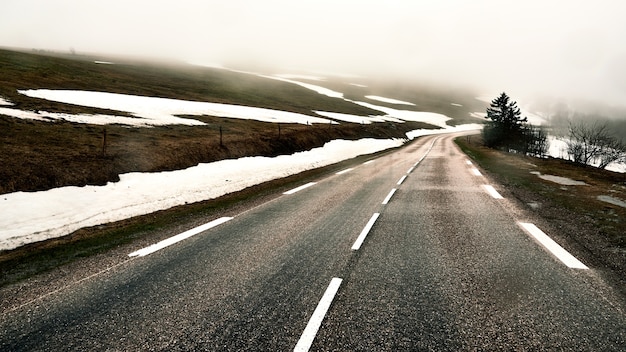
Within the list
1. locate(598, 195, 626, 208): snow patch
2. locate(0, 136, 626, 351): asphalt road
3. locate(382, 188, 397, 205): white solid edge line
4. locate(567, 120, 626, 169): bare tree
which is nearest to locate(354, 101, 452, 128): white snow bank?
locate(567, 120, 626, 169): bare tree

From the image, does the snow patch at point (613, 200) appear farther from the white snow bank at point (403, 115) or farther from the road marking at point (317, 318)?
the white snow bank at point (403, 115)

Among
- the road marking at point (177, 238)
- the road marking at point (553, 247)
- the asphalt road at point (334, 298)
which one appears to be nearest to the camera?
the asphalt road at point (334, 298)

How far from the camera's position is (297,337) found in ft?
12.5

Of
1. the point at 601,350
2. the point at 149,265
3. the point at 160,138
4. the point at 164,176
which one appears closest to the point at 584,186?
the point at 601,350

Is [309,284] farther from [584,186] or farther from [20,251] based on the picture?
[584,186]

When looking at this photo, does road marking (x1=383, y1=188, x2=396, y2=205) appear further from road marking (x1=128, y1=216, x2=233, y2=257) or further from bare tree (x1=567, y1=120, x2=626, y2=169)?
bare tree (x1=567, y1=120, x2=626, y2=169)

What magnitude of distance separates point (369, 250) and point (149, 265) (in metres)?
3.87

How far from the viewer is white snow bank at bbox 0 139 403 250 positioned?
27.2 ft

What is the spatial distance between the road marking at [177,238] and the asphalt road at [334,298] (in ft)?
0.29

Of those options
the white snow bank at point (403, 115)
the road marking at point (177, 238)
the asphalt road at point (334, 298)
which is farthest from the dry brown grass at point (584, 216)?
the white snow bank at point (403, 115)

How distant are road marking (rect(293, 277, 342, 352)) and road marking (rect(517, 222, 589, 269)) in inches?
156

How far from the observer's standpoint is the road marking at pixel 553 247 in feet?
19.1

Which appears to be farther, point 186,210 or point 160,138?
point 160,138

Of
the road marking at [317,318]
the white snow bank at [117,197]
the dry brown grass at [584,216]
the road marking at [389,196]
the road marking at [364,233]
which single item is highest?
the dry brown grass at [584,216]
